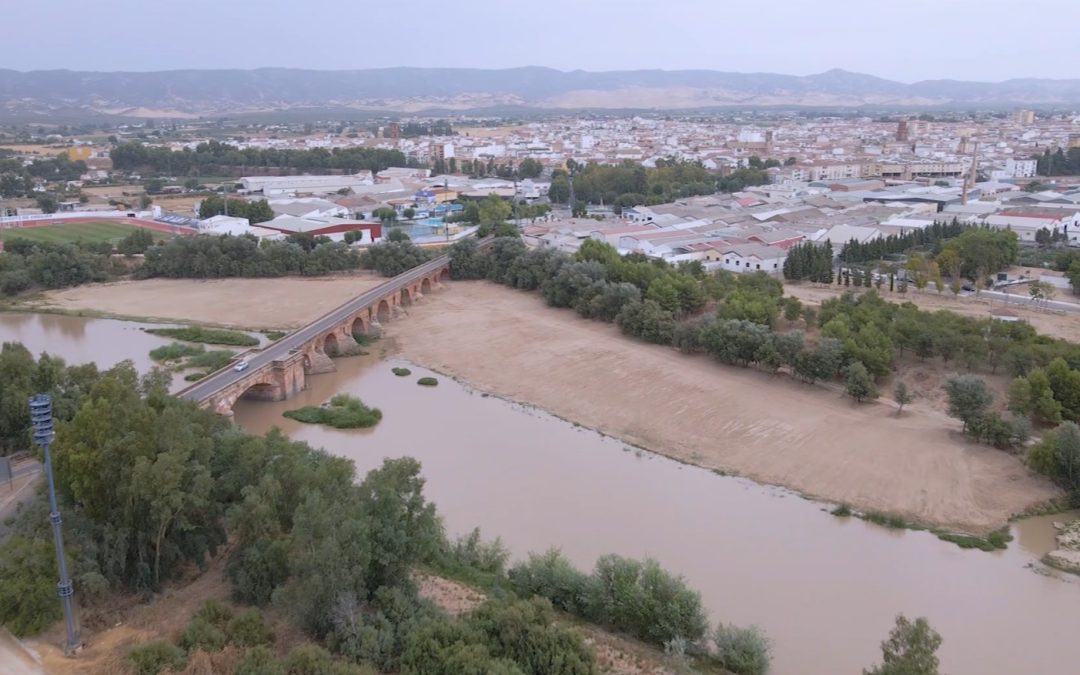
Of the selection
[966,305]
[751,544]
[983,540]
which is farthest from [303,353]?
[966,305]

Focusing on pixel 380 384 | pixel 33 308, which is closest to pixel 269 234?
pixel 33 308

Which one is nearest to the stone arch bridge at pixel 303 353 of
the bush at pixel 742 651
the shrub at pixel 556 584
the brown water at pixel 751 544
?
the brown water at pixel 751 544

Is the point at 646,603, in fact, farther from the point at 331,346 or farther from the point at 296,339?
the point at 331,346

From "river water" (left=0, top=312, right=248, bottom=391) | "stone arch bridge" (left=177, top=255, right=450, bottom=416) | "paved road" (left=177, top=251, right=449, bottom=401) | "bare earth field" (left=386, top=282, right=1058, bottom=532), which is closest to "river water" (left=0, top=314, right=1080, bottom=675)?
"bare earth field" (left=386, top=282, right=1058, bottom=532)

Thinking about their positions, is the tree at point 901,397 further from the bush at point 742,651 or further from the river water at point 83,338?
the river water at point 83,338

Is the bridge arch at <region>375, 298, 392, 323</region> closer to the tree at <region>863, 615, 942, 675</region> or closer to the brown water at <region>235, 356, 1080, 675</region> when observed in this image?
the brown water at <region>235, 356, 1080, 675</region>

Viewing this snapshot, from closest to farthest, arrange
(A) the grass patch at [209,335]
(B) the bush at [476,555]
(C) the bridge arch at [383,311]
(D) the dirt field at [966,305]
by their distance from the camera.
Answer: (B) the bush at [476,555]
(D) the dirt field at [966,305]
(A) the grass patch at [209,335]
(C) the bridge arch at [383,311]
